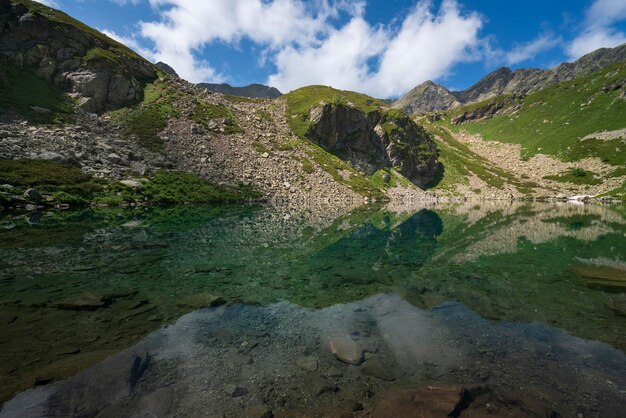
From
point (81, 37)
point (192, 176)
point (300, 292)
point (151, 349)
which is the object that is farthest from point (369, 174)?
point (151, 349)

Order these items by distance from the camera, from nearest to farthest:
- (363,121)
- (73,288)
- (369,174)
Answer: (73,288)
(369,174)
(363,121)

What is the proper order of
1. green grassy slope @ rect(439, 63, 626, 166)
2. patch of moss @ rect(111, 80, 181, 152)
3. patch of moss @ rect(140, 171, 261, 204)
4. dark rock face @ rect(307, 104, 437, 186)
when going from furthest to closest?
green grassy slope @ rect(439, 63, 626, 166), dark rock face @ rect(307, 104, 437, 186), patch of moss @ rect(111, 80, 181, 152), patch of moss @ rect(140, 171, 261, 204)

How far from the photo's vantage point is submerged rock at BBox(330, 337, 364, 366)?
9.27 m

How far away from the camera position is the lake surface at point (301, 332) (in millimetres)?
7281

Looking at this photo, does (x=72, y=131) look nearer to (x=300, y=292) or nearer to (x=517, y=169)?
(x=300, y=292)

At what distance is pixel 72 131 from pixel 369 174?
8516 centimetres

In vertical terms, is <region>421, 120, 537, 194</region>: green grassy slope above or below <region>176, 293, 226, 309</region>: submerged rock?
above

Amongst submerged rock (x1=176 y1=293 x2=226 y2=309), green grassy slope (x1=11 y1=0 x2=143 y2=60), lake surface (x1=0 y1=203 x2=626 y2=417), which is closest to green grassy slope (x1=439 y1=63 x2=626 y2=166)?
lake surface (x1=0 y1=203 x2=626 y2=417)

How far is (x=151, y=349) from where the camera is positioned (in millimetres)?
9258

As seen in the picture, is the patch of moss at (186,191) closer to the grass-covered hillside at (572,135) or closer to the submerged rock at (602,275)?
the submerged rock at (602,275)

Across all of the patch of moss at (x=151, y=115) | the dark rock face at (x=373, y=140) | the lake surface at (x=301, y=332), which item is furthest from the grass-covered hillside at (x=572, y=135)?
the lake surface at (x=301, y=332)

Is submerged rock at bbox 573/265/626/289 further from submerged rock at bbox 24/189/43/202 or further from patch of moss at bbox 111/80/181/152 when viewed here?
patch of moss at bbox 111/80/181/152

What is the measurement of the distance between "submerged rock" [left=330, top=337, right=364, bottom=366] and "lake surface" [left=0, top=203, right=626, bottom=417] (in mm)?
63

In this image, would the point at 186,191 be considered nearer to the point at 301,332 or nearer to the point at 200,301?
the point at 200,301
